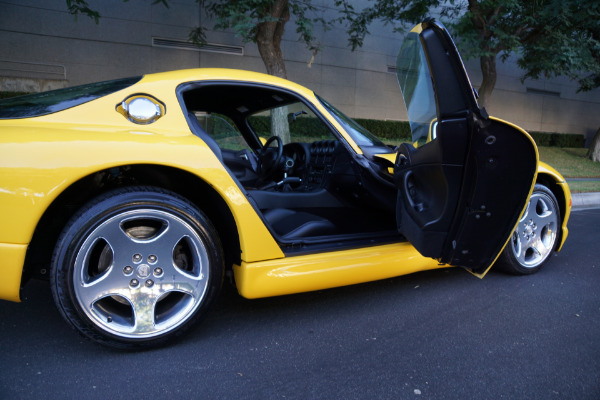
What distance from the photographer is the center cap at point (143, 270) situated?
1.94m

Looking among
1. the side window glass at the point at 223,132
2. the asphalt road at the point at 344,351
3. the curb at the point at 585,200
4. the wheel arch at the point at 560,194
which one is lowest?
the asphalt road at the point at 344,351

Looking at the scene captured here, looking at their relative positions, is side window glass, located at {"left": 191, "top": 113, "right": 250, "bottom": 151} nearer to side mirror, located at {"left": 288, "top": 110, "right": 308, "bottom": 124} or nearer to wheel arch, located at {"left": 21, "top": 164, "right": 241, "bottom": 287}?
side mirror, located at {"left": 288, "top": 110, "right": 308, "bottom": 124}

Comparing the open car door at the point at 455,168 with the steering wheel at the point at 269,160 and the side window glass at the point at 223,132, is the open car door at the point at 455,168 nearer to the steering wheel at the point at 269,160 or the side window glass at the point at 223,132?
the steering wheel at the point at 269,160

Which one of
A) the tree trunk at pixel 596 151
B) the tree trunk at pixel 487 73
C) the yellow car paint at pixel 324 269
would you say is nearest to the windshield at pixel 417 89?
the yellow car paint at pixel 324 269

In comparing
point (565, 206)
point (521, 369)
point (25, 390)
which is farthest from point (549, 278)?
point (25, 390)

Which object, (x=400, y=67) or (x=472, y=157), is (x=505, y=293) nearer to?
(x=472, y=157)

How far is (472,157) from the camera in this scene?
201 cm

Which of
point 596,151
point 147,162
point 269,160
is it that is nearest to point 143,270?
point 147,162

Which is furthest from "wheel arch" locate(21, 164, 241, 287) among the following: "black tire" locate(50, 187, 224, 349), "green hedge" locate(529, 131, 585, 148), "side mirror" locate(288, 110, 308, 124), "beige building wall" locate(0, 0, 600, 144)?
"green hedge" locate(529, 131, 585, 148)

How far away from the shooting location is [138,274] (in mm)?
1941

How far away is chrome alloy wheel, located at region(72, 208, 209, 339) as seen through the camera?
1837mm

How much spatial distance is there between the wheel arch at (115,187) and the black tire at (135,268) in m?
0.15

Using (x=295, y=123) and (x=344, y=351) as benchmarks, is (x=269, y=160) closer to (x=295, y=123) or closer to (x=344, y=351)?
(x=295, y=123)

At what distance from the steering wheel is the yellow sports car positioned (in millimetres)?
839
